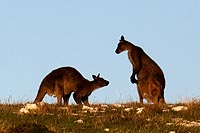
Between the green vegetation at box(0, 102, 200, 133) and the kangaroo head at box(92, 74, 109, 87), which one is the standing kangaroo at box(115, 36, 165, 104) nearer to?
the kangaroo head at box(92, 74, 109, 87)

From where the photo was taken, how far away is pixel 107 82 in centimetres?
1898

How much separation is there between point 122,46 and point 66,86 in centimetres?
235

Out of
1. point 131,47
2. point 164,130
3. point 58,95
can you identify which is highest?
point 131,47

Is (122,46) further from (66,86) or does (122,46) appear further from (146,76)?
(66,86)

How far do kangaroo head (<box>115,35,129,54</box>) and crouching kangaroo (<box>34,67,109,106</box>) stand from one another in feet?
4.48

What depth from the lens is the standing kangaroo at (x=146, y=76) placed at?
15.4m

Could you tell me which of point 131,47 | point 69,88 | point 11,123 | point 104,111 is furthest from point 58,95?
point 11,123

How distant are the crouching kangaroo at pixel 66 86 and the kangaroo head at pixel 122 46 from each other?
1.36m

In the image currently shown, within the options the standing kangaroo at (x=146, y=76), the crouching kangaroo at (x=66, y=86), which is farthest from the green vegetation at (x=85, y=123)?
the crouching kangaroo at (x=66, y=86)

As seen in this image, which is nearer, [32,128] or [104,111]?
[32,128]

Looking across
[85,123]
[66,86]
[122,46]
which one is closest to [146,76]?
[122,46]

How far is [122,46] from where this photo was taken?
1761 centimetres

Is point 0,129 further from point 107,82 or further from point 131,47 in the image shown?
point 107,82

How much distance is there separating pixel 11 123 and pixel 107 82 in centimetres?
1068
